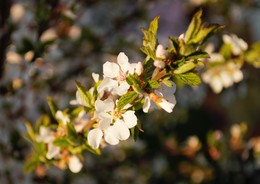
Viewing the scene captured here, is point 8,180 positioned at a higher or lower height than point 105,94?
higher

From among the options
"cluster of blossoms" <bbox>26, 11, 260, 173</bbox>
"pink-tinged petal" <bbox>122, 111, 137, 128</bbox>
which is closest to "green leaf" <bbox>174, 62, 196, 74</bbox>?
"cluster of blossoms" <bbox>26, 11, 260, 173</bbox>

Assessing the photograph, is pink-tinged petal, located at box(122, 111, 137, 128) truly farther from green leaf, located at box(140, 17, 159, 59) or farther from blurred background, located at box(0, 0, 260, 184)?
blurred background, located at box(0, 0, 260, 184)

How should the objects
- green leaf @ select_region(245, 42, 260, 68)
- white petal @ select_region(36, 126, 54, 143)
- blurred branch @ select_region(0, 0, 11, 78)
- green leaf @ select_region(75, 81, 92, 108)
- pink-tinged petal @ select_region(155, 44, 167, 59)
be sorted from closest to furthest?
pink-tinged petal @ select_region(155, 44, 167, 59) < green leaf @ select_region(75, 81, 92, 108) < white petal @ select_region(36, 126, 54, 143) < green leaf @ select_region(245, 42, 260, 68) < blurred branch @ select_region(0, 0, 11, 78)

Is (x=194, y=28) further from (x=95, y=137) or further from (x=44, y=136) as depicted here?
(x=44, y=136)

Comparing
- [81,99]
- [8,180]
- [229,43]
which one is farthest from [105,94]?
[8,180]

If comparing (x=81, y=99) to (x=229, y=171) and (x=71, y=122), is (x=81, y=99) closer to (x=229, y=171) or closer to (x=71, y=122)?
(x=71, y=122)

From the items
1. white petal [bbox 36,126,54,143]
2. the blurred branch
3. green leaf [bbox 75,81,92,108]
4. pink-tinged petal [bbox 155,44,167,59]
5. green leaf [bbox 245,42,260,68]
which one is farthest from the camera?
the blurred branch
